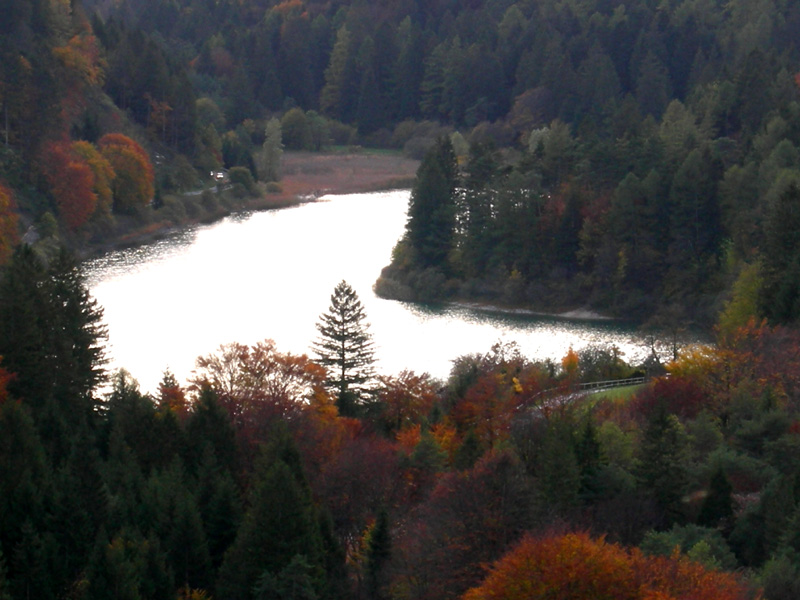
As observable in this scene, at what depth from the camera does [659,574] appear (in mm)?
16266

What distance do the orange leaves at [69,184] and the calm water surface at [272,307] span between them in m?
2.93

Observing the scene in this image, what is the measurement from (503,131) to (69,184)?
42.5 meters

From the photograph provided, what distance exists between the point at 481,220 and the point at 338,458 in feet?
104

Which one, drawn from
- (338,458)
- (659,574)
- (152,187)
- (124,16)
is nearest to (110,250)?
(152,187)

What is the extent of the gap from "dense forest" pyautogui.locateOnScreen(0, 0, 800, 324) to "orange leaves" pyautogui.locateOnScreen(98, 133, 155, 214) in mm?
122

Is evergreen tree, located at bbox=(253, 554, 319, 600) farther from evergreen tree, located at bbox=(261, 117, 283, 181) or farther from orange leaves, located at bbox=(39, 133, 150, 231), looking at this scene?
evergreen tree, located at bbox=(261, 117, 283, 181)

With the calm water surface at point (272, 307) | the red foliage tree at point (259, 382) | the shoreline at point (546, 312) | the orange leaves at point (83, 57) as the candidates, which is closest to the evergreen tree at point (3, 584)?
the red foliage tree at point (259, 382)

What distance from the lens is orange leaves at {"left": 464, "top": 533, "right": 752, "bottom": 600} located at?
1570 centimetres

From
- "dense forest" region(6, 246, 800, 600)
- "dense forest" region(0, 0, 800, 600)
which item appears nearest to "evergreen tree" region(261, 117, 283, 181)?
"dense forest" region(0, 0, 800, 600)

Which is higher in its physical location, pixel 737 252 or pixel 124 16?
pixel 124 16

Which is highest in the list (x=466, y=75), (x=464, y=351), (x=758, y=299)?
(x=466, y=75)

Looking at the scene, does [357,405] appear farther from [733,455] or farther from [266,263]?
[266,263]

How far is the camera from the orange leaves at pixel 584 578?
→ 1570 centimetres

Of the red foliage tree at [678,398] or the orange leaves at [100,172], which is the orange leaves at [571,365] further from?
the orange leaves at [100,172]
